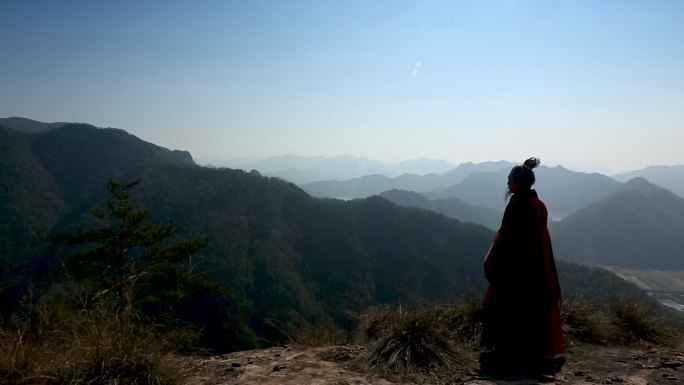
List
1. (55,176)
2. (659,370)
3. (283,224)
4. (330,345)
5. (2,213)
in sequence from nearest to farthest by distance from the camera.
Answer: (659,370) < (330,345) < (2,213) < (283,224) < (55,176)

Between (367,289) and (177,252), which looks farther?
(367,289)

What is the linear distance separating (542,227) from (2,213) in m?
121

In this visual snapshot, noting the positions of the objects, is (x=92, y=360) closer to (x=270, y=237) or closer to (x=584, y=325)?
(x=584, y=325)

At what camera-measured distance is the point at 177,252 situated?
1803 cm

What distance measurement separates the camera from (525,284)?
149 inches

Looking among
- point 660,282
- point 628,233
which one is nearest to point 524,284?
point 660,282

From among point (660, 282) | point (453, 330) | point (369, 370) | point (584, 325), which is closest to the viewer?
point (369, 370)

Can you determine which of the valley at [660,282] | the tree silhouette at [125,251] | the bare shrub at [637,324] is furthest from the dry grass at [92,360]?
the valley at [660,282]

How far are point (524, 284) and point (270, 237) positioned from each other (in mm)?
91400

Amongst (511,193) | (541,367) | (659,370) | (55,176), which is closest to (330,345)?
(541,367)

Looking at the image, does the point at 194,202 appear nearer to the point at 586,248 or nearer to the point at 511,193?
the point at 511,193

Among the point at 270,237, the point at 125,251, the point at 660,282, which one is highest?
the point at 125,251

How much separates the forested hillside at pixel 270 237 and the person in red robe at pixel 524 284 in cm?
5888

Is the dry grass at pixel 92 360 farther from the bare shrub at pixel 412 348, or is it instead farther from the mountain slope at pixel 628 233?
the mountain slope at pixel 628 233
